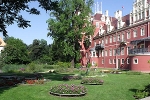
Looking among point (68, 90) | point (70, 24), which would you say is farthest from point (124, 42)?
point (68, 90)

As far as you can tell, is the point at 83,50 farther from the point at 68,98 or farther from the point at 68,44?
the point at 68,98

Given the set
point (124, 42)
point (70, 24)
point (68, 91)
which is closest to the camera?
point (68, 91)

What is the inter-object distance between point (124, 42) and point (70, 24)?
13301mm

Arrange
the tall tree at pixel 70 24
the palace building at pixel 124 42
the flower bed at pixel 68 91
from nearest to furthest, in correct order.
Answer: the flower bed at pixel 68 91, the palace building at pixel 124 42, the tall tree at pixel 70 24

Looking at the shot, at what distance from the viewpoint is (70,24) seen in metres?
47.3

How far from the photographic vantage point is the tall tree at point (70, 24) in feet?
151

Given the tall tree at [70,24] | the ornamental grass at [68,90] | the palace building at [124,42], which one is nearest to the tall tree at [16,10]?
the ornamental grass at [68,90]

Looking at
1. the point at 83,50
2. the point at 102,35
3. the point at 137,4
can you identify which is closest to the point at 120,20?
the point at 137,4

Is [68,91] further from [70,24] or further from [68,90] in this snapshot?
[70,24]

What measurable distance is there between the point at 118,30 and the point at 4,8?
3950 cm

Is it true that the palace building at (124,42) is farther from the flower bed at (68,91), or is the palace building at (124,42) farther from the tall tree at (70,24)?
the flower bed at (68,91)

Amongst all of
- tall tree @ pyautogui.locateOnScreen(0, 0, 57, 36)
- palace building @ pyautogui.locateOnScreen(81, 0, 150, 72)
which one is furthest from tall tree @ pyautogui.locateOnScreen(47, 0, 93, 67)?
tall tree @ pyautogui.locateOnScreen(0, 0, 57, 36)

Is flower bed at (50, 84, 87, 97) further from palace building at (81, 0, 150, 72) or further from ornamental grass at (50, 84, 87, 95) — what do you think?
palace building at (81, 0, 150, 72)

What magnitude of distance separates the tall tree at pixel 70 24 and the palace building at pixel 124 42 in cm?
764
